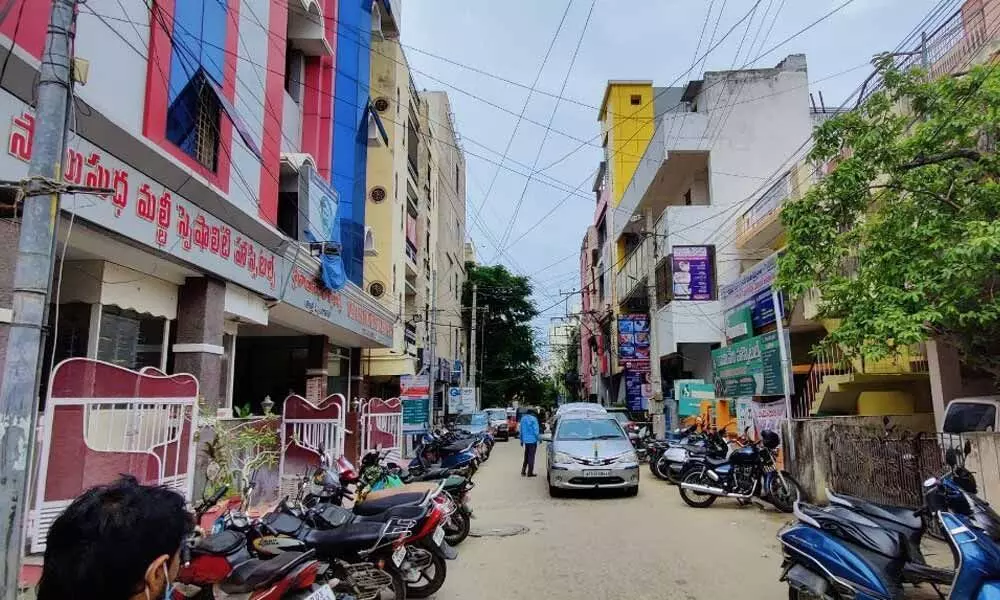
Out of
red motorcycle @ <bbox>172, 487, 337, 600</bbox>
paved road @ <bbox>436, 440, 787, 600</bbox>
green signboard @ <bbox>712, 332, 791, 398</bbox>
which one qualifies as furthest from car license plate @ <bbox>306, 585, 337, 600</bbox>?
green signboard @ <bbox>712, 332, 791, 398</bbox>

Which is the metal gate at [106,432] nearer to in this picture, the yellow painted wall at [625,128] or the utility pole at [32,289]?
the utility pole at [32,289]

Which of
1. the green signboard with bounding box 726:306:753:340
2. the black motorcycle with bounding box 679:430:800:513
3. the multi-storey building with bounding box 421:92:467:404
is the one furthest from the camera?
the multi-storey building with bounding box 421:92:467:404

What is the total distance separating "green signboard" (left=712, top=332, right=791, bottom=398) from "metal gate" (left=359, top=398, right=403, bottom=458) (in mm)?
7985

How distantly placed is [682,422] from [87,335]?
16180 millimetres

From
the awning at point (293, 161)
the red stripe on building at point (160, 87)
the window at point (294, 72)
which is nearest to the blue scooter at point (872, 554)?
the red stripe on building at point (160, 87)

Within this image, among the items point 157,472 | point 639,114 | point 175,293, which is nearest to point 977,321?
point 157,472

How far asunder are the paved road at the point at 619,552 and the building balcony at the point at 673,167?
14.2 m

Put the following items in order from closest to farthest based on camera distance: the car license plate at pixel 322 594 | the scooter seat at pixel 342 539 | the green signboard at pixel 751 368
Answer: the car license plate at pixel 322 594 → the scooter seat at pixel 342 539 → the green signboard at pixel 751 368

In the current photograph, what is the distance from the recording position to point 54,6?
3508mm

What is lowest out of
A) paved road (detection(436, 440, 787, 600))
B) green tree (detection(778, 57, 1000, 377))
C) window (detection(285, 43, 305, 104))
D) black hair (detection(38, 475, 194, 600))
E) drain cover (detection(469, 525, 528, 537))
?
drain cover (detection(469, 525, 528, 537))

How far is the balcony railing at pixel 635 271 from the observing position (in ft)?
84.1

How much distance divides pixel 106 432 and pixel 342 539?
2291 mm

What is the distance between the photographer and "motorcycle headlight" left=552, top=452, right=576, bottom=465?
11180mm

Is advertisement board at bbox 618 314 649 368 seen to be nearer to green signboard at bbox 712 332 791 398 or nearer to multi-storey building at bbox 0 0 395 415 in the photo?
green signboard at bbox 712 332 791 398
